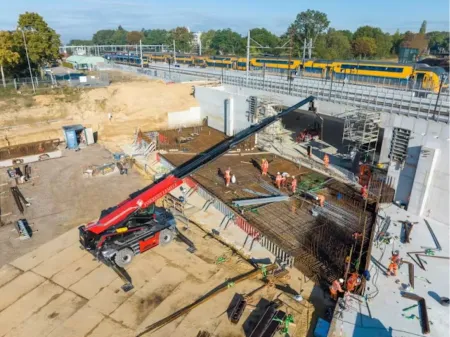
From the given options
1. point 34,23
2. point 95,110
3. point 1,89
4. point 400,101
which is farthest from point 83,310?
point 34,23

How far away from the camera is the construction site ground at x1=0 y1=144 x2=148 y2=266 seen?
1625cm

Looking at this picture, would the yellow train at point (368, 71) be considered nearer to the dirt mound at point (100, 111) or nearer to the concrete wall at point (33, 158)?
the dirt mound at point (100, 111)

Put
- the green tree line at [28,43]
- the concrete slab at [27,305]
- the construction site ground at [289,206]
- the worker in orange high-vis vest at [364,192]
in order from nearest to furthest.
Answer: the concrete slab at [27,305] → the construction site ground at [289,206] → the worker in orange high-vis vest at [364,192] → the green tree line at [28,43]

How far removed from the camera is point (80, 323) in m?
11.2

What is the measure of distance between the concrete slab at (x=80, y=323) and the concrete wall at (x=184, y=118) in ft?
81.1

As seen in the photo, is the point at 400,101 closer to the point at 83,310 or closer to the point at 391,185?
the point at 391,185

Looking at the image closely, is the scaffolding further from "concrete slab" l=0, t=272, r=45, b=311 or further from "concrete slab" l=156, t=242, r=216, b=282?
"concrete slab" l=0, t=272, r=45, b=311

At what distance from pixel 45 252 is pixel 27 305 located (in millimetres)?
3362

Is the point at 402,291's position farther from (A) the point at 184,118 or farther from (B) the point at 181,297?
(A) the point at 184,118

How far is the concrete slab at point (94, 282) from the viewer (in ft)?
41.1

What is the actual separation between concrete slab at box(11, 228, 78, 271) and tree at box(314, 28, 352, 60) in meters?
70.0

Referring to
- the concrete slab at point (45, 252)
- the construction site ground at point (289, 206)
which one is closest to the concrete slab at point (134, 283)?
the concrete slab at point (45, 252)

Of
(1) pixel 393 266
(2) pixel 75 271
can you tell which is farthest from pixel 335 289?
(2) pixel 75 271

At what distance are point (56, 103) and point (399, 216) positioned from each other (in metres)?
33.5
